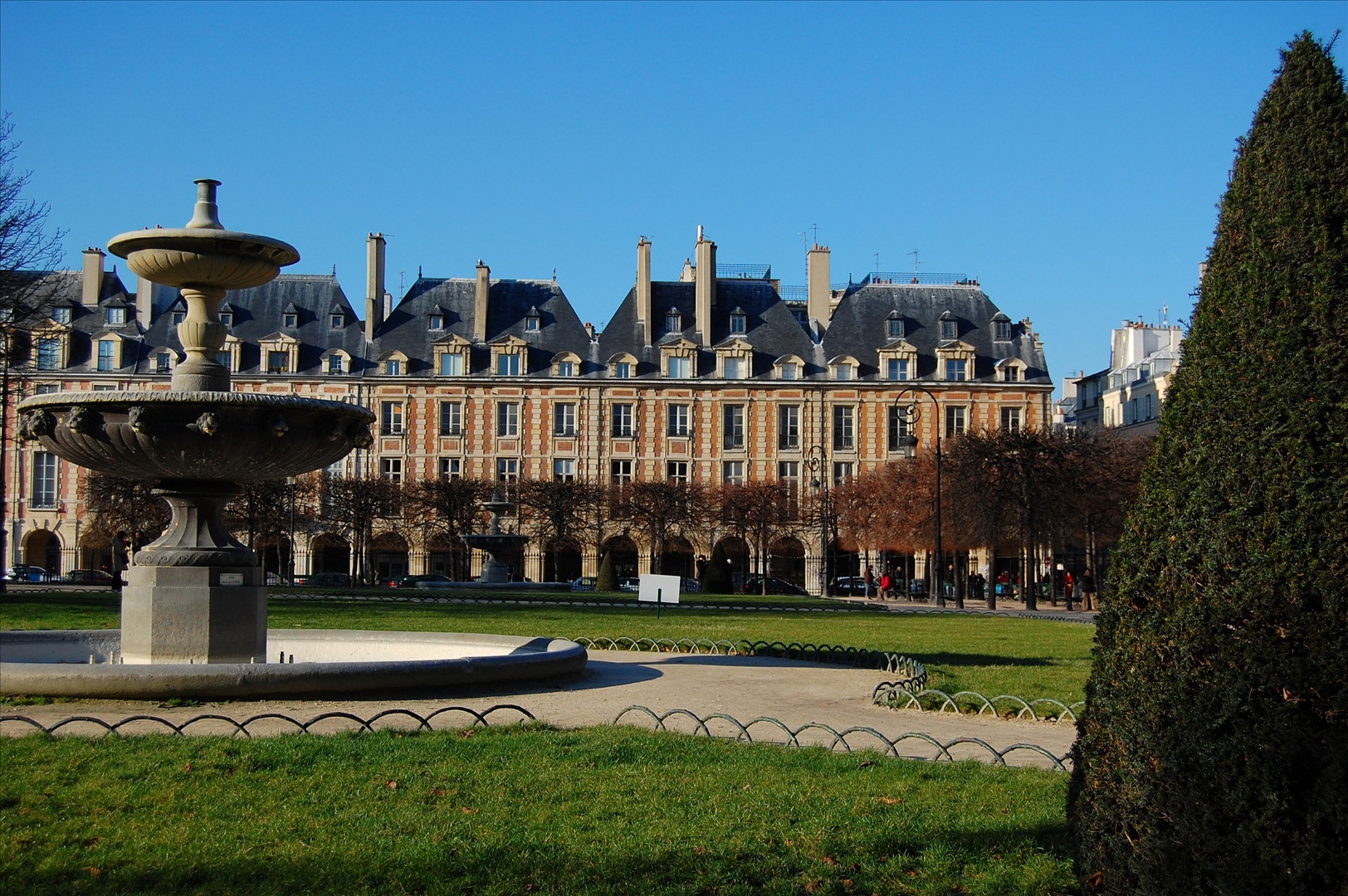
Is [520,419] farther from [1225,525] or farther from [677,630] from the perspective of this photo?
[1225,525]

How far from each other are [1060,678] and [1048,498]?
26755 millimetres

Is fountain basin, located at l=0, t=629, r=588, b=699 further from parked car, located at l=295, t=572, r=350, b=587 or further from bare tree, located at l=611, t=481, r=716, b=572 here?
bare tree, located at l=611, t=481, r=716, b=572

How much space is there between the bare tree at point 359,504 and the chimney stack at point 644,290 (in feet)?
46.8

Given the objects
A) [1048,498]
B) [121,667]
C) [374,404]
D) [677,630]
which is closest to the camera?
[121,667]

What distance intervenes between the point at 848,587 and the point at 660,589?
34552 mm

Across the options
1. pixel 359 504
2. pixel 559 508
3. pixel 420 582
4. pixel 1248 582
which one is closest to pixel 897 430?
pixel 559 508

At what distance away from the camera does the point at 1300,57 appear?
169 inches

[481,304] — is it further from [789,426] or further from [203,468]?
[203,468]

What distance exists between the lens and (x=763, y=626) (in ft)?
75.0

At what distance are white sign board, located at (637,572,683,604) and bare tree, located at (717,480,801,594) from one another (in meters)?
34.3

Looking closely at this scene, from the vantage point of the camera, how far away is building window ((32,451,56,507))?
58875mm

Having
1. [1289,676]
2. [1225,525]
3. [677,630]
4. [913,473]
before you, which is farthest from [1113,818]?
[913,473]

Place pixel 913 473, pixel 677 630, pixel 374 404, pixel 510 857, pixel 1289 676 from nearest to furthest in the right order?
pixel 1289 676 < pixel 510 857 < pixel 677 630 < pixel 913 473 < pixel 374 404

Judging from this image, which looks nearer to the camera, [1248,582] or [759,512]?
[1248,582]
